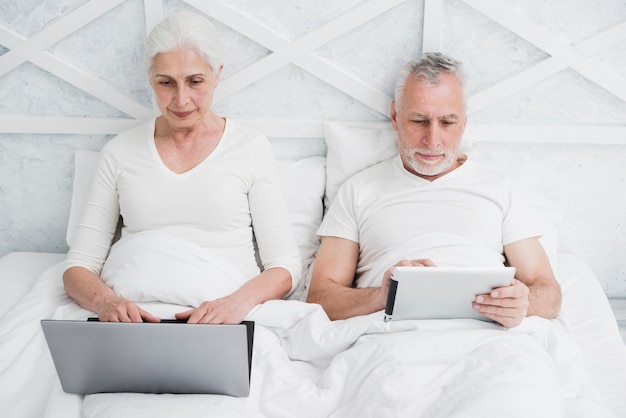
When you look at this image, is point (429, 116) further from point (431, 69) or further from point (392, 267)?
point (392, 267)

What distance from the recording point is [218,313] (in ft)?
4.57

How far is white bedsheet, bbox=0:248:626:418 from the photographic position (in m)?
1.14

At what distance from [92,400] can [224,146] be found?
73 centimetres

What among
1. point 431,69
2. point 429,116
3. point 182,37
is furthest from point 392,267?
point 182,37

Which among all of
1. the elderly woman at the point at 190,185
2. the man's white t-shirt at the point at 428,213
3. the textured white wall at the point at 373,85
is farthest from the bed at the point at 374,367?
the textured white wall at the point at 373,85

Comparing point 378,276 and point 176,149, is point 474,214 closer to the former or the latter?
point 378,276

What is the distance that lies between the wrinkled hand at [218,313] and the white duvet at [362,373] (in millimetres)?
37

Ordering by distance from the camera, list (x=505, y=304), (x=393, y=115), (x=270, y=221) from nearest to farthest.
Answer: (x=505, y=304) → (x=270, y=221) → (x=393, y=115)

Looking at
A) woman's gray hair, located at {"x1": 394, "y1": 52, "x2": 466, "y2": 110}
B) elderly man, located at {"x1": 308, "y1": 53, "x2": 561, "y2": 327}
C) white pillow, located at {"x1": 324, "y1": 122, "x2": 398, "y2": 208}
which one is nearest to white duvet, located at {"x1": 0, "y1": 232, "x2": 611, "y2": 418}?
elderly man, located at {"x1": 308, "y1": 53, "x2": 561, "y2": 327}

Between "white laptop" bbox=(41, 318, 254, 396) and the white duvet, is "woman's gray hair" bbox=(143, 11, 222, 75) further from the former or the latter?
"white laptop" bbox=(41, 318, 254, 396)

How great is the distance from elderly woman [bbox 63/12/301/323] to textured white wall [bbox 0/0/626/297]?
7.8 inches

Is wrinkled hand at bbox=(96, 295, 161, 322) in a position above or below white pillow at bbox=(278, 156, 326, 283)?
below

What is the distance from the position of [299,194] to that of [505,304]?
71cm

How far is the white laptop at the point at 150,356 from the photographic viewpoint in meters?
1.10
